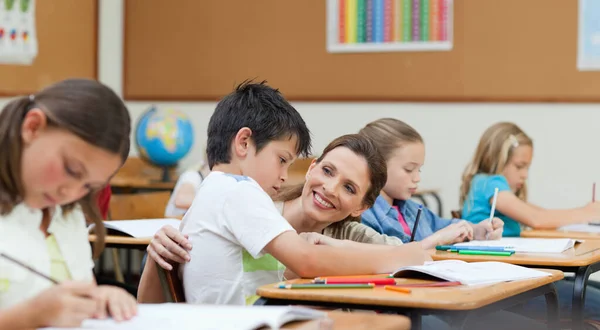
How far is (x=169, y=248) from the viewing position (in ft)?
6.52

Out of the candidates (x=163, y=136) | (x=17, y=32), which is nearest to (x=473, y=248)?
(x=163, y=136)

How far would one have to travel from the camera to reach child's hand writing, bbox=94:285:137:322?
1.30m

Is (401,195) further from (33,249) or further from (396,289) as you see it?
(33,249)

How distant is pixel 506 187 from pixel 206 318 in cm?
269

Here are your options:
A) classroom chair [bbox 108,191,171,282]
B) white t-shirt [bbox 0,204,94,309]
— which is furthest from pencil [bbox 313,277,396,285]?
classroom chair [bbox 108,191,171,282]

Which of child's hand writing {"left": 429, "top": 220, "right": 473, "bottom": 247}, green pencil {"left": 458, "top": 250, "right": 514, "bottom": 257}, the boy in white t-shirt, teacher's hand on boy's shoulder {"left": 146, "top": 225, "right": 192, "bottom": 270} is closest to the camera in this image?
the boy in white t-shirt

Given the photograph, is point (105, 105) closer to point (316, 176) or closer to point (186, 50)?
point (316, 176)

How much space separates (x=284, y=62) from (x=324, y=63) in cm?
26

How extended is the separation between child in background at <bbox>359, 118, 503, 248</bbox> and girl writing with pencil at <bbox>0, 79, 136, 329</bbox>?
1.62 m

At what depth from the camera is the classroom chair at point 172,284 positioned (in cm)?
201

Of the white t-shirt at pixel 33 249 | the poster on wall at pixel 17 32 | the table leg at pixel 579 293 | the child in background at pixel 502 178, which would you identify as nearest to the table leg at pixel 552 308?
the table leg at pixel 579 293

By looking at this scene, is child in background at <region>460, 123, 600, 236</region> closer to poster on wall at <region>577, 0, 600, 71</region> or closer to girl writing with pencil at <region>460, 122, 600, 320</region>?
girl writing with pencil at <region>460, 122, 600, 320</region>

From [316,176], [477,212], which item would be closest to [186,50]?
[477,212]

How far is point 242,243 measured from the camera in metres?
1.90
